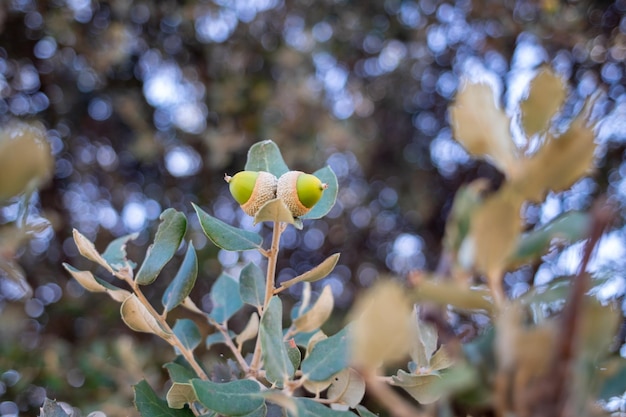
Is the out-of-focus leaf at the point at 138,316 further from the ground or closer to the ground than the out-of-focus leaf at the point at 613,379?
closer to the ground

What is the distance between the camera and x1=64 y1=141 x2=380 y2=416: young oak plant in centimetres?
42

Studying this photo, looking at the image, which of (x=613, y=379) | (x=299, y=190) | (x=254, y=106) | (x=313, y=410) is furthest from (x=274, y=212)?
(x=254, y=106)

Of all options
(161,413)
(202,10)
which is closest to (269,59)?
(202,10)

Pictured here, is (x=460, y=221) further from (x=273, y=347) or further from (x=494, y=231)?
(x=273, y=347)

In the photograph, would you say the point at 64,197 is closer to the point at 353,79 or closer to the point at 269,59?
the point at 269,59

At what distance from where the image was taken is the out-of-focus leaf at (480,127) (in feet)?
1.03

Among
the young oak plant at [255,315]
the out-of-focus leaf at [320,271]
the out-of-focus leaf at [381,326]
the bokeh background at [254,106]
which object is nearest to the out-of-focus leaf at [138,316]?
the young oak plant at [255,315]

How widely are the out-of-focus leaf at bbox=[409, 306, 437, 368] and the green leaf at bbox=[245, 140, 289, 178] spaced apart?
0.19 meters

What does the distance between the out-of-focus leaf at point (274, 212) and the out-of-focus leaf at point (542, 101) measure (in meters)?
0.19

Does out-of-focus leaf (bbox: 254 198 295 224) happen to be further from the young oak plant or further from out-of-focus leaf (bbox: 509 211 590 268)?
out-of-focus leaf (bbox: 509 211 590 268)

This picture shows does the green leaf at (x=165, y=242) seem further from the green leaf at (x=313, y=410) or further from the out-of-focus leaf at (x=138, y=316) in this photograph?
the green leaf at (x=313, y=410)

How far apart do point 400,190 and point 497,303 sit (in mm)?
2420

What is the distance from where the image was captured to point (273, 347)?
410 millimetres

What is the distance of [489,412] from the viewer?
282 mm
